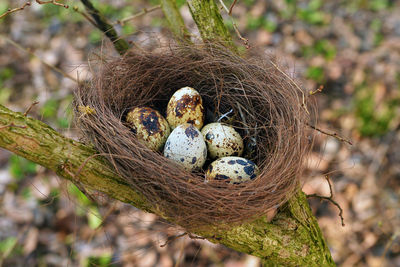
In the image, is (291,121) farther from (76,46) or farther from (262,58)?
(76,46)

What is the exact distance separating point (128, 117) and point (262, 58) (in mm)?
658

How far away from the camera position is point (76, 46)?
360 centimetres

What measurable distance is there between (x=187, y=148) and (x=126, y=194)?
1.20 feet

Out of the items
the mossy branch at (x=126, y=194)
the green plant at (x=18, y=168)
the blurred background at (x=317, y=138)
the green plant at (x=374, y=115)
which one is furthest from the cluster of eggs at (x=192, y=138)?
the green plant at (x=374, y=115)

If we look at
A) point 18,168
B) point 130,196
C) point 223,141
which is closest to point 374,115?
point 223,141

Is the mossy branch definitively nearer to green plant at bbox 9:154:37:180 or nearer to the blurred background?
the blurred background

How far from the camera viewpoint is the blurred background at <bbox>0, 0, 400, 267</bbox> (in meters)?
2.71

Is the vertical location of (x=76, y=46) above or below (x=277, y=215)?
above

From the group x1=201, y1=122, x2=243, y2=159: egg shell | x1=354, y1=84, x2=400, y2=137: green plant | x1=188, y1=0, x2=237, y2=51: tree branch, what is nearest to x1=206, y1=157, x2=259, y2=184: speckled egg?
x1=201, y1=122, x2=243, y2=159: egg shell

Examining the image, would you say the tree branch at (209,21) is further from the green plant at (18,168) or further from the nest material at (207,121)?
the green plant at (18,168)

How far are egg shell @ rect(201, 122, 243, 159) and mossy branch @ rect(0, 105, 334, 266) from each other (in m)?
0.37

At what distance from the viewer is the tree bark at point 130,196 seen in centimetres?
120

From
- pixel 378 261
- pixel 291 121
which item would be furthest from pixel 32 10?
pixel 378 261

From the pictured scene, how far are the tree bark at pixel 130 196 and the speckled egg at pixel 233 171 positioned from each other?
187 millimetres
